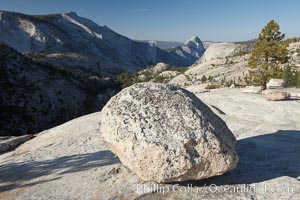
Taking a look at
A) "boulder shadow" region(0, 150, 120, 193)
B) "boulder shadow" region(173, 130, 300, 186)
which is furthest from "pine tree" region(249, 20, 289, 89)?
"boulder shadow" region(0, 150, 120, 193)

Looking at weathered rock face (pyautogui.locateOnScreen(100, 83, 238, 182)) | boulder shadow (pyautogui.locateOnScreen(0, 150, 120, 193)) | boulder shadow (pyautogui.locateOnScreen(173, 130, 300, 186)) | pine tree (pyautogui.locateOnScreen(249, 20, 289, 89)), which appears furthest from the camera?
pine tree (pyautogui.locateOnScreen(249, 20, 289, 89))

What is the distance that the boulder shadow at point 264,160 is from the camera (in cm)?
1791

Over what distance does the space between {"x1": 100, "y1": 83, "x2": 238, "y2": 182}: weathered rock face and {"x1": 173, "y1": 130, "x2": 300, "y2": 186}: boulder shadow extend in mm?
1765

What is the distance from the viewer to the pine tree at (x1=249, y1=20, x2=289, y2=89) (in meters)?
53.5

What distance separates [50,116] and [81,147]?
79.7m

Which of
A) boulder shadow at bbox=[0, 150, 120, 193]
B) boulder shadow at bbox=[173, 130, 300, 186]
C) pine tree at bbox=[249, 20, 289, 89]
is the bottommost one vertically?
boulder shadow at bbox=[173, 130, 300, 186]

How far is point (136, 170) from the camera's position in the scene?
17.0 m

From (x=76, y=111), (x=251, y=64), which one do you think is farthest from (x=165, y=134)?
(x=76, y=111)

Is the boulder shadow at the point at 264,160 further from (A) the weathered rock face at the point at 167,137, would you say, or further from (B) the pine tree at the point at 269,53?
(B) the pine tree at the point at 269,53

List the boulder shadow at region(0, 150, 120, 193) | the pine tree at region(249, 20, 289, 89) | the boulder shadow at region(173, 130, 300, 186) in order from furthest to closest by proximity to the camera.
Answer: the pine tree at region(249, 20, 289, 89) → the boulder shadow at region(0, 150, 120, 193) → the boulder shadow at region(173, 130, 300, 186)

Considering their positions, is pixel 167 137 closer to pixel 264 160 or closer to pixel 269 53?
pixel 264 160

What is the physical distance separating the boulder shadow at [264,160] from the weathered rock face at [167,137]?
1.76 m

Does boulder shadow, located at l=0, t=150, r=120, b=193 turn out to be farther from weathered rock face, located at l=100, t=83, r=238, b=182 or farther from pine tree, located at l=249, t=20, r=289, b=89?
pine tree, located at l=249, t=20, r=289, b=89

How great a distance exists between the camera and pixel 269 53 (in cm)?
5450
